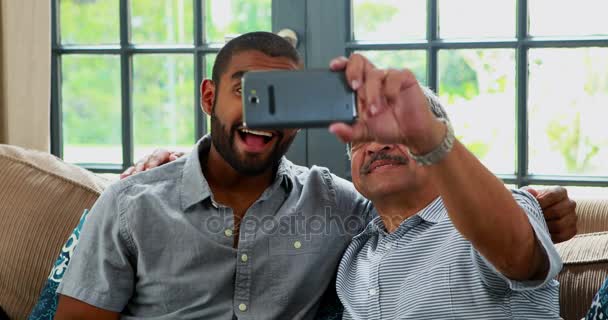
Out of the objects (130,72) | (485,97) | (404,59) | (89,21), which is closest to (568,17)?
(485,97)

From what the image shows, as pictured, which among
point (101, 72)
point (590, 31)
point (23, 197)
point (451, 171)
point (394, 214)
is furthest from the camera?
point (101, 72)

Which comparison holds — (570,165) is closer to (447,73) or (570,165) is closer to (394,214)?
(447,73)

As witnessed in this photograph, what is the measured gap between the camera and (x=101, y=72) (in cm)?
299

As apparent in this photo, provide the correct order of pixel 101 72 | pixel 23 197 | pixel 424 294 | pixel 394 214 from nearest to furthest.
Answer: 1. pixel 424 294
2. pixel 394 214
3. pixel 23 197
4. pixel 101 72

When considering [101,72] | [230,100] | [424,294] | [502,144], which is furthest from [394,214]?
[101,72]

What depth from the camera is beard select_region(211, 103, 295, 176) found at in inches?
72.9

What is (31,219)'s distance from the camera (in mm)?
2189

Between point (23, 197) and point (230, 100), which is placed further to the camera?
point (23, 197)

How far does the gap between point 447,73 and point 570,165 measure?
1.39ft

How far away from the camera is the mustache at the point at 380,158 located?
176 centimetres

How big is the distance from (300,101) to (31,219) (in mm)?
1145

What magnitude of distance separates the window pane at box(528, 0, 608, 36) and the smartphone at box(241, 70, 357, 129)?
56.1 inches

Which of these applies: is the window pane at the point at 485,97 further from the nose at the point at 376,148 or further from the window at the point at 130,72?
the nose at the point at 376,148

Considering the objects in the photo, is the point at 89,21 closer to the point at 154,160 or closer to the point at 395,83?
the point at 154,160
